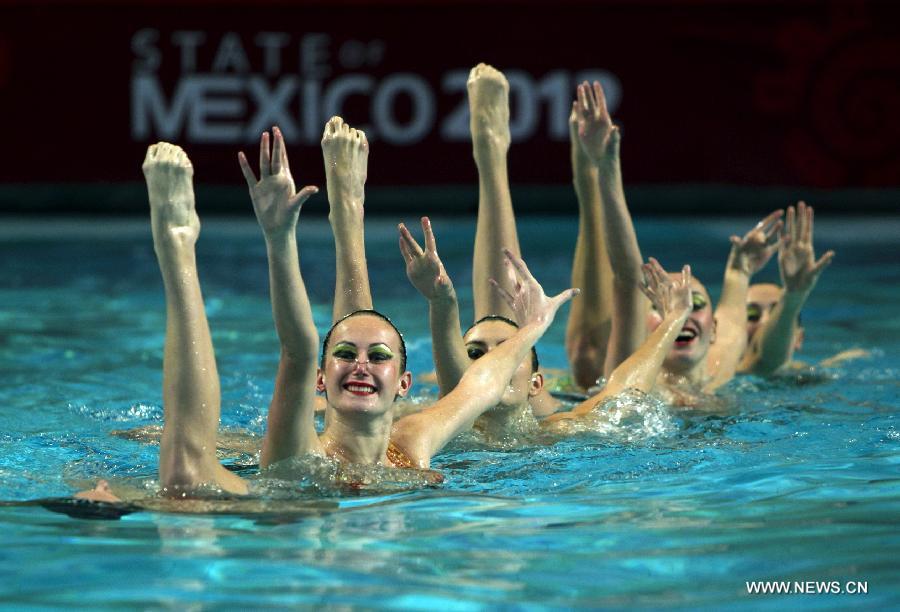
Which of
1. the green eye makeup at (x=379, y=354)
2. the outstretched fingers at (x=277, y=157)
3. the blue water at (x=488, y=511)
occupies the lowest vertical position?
the blue water at (x=488, y=511)

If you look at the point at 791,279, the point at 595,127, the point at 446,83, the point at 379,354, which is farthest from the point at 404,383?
the point at 446,83

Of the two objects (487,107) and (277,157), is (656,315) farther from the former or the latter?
(277,157)

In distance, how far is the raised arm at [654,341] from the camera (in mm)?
5133

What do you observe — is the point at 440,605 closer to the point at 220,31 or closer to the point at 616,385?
the point at 616,385

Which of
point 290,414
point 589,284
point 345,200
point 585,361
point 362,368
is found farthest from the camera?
point 585,361

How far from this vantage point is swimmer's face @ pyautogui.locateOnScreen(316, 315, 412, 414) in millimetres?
4121

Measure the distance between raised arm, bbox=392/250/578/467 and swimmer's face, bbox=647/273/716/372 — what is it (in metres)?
1.16

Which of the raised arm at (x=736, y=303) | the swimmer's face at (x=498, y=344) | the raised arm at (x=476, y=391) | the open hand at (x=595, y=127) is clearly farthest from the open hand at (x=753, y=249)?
the raised arm at (x=476, y=391)

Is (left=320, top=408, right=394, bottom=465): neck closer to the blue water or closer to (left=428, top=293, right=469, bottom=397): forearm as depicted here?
the blue water

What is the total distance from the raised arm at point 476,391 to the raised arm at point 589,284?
1.23 m

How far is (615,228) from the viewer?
554cm

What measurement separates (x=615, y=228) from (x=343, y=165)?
1.21 meters

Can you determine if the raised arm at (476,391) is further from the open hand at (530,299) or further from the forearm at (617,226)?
the forearm at (617,226)

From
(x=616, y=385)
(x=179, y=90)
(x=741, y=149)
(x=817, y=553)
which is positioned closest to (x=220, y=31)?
(x=179, y=90)
